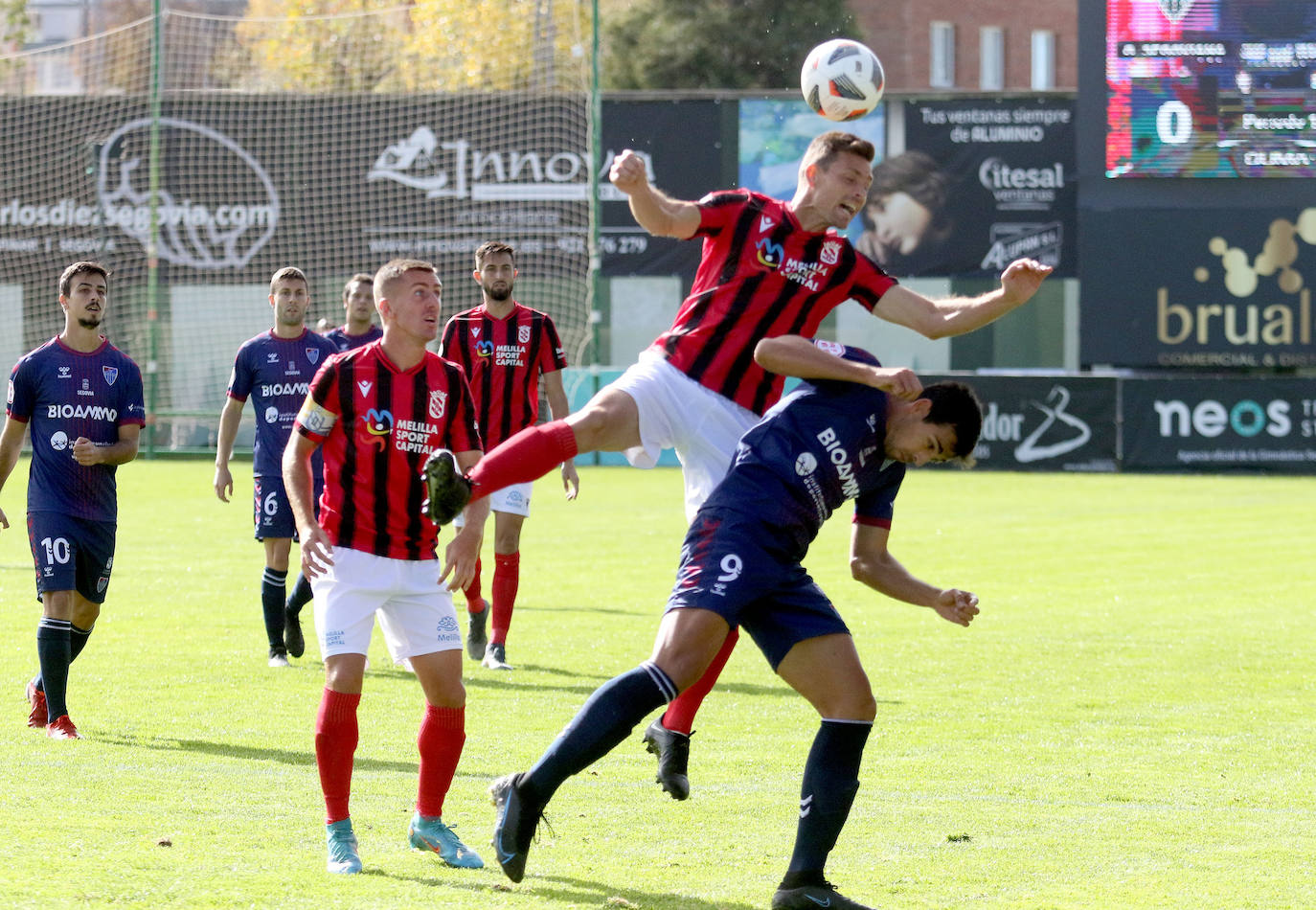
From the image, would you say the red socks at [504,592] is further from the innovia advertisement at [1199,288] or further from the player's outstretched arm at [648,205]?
the innovia advertisement at [1199,288]

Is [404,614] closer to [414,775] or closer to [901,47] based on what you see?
[414,775]

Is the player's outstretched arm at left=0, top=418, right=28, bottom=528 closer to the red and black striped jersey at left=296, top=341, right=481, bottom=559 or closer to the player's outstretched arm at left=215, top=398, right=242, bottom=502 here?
the player's outstretched arm at left=215, top=398, right=242, bottom=502

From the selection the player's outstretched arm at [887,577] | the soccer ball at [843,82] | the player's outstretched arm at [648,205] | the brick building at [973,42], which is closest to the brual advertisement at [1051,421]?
the soccer ball at [843,82]

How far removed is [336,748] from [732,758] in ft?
7.81

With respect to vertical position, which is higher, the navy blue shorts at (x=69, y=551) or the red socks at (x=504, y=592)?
the navy blue shorts at (x=69, y=551)

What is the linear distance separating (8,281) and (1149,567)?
76.9 feet

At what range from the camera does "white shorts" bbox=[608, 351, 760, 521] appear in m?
5.91

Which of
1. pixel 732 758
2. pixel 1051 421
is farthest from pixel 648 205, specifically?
pixel 1051 421

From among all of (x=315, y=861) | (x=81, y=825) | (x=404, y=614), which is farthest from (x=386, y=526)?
(x=81, y=825)

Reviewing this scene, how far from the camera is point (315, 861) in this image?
561cm

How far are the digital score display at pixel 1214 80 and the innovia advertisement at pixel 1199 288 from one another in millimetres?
1254

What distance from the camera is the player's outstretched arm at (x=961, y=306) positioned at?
5.79 meters

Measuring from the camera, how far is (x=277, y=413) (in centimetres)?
1053

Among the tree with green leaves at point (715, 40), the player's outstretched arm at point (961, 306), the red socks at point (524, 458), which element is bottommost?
the red socks at point (524, 458)
